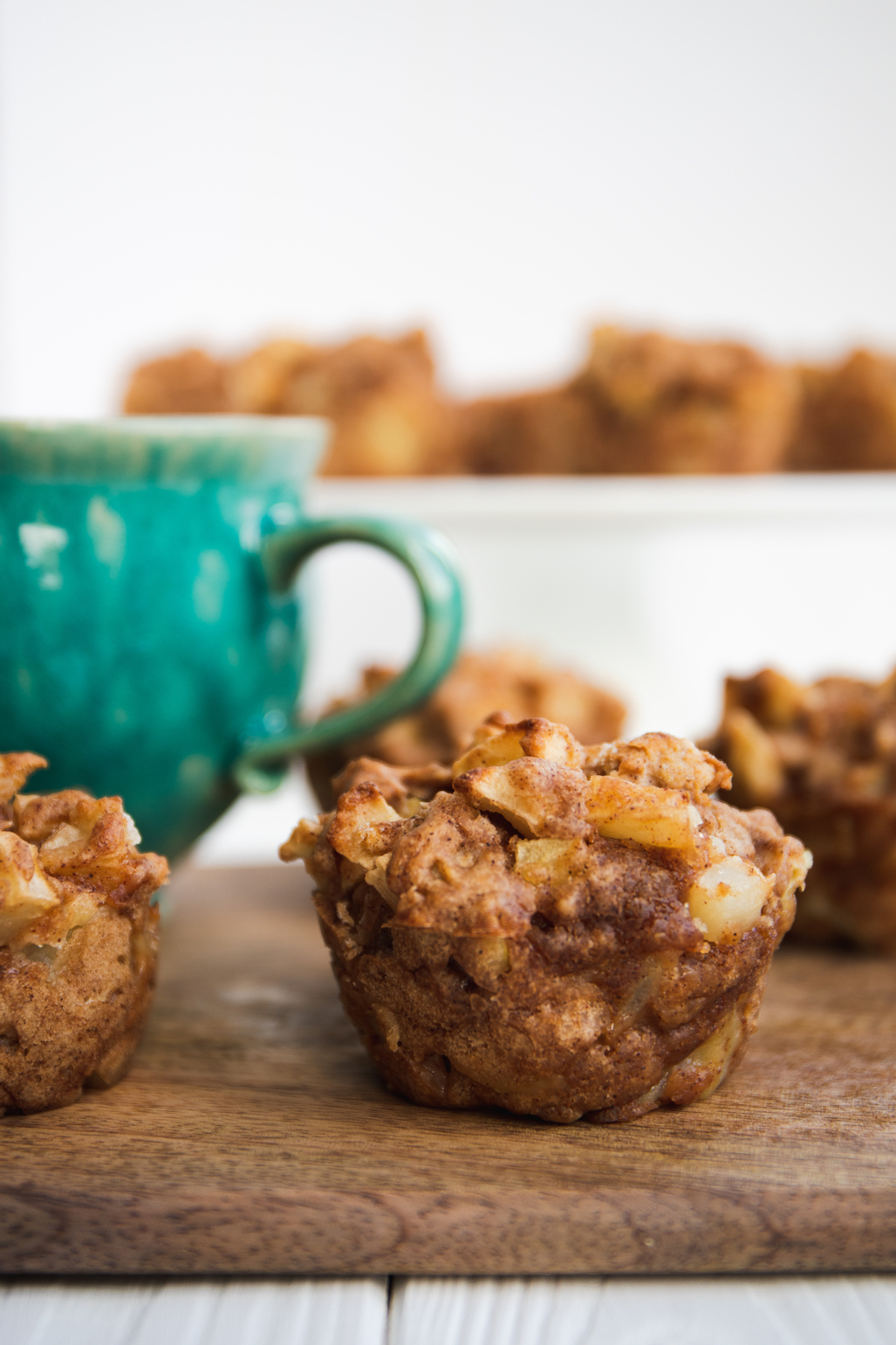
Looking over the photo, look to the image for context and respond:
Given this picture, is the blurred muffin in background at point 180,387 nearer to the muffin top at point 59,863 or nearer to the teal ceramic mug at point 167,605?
the teal ceramic mug at point 167,605

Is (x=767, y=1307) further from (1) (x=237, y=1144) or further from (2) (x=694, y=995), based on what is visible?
(1) (x=237, y=1144)

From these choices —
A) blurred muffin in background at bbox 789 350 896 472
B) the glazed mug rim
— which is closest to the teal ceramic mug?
the glazed mug rim

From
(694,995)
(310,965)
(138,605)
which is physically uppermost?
(138,605)

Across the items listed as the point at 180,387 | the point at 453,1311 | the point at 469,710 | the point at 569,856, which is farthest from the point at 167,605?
the point at 180,387

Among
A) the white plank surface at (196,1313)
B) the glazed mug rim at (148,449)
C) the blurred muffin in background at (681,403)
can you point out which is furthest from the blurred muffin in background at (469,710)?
the blurred muffin in background at (681,403)

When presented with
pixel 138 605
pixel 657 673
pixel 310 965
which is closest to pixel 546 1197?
pixel 310 965

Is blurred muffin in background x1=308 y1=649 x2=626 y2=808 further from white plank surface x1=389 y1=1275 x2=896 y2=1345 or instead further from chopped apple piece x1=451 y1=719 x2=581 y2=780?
white plank surface x1=389 y1=1275 x2=896 y2=1345
